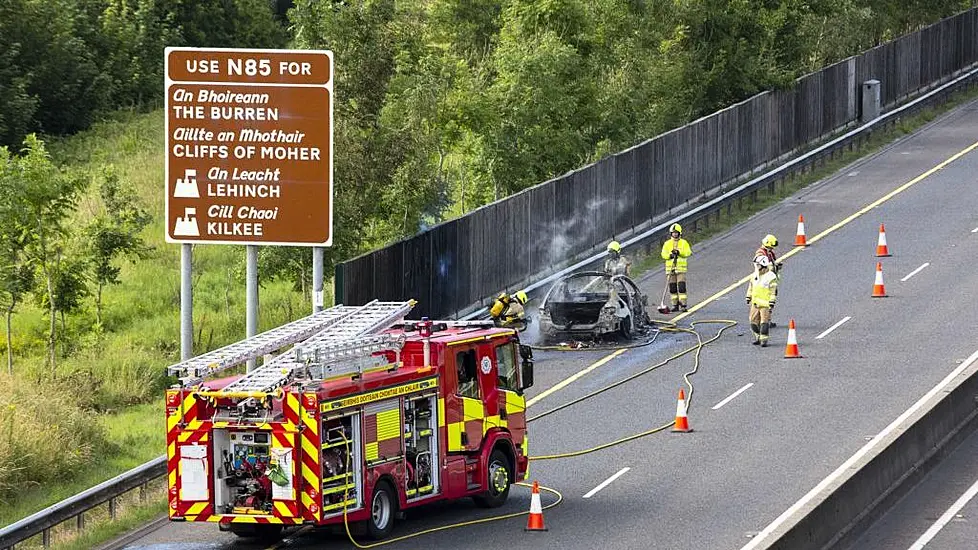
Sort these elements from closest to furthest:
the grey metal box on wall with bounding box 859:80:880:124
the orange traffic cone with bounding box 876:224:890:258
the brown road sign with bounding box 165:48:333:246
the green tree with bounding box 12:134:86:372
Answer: the brown road sign with bounding box 165:48:333:246 → the green tree with bounding box 12:134:86:372 → the orange traffic cone with bounding box 876:224:890:258 → the grey metal box on wall with bounding box 859:80:880:124

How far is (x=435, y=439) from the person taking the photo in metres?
19.4

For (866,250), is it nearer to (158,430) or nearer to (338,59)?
(338,59)

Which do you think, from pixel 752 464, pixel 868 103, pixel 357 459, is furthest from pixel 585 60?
pixel 357 459

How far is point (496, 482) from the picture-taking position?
66.6 ft

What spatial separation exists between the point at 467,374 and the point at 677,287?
1232 cm

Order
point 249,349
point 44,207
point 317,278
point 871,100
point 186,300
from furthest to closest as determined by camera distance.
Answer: point 871,100, point 44,207, point 317,278, point 186,300, point 249,349

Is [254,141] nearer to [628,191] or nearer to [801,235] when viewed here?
[628,191]

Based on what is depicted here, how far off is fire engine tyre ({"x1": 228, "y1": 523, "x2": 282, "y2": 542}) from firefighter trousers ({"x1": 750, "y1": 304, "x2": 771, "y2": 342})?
12403 mm

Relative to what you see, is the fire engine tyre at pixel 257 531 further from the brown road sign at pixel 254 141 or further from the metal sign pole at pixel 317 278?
the brown road sign at pixel 254 141

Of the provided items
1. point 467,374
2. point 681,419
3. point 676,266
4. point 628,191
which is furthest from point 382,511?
point 628,191

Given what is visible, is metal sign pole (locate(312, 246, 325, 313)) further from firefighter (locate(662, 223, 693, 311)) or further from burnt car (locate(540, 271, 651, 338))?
firefighter (locate(662, 223, 693, 311))

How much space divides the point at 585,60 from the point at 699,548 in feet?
81.6

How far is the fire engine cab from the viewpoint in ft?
57.5

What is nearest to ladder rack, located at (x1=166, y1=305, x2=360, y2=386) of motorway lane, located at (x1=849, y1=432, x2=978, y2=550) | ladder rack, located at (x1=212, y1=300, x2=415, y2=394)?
ladder rack, located at (x1=212, y1=300, x2=415, y2=394)
